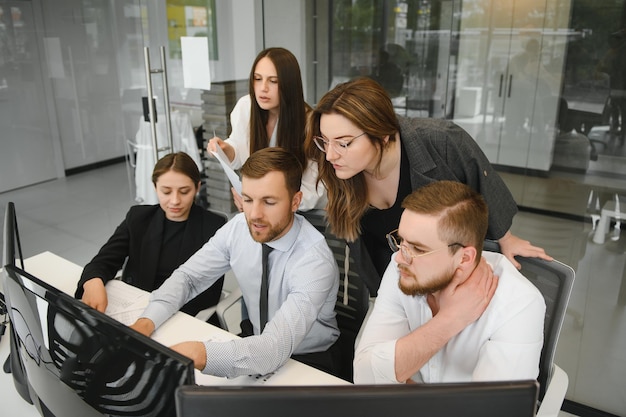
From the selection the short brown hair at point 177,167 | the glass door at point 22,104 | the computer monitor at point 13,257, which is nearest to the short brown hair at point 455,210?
the computer monitor at point 13,257

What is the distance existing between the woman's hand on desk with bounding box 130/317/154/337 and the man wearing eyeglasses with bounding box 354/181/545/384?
652 mm

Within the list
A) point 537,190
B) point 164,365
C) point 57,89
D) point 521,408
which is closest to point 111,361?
point 164,365

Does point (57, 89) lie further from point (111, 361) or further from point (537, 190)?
point (111, 361)

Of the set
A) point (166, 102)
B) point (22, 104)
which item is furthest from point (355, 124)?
point (22, 104)

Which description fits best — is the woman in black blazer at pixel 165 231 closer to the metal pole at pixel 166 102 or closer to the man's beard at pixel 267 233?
the man's beard at pixel 267 233

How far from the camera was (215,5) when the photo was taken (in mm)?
3662

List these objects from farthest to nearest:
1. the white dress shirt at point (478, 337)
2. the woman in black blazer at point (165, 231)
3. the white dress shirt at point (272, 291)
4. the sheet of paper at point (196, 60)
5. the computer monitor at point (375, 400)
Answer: the sheet of paper at point (196, 60)
the woman in black blazer at point (165, 231)
the white dress shirt at point (272, 291)
the white dress shirt at point (478, 337)
the computer monitor at point (375, 400)

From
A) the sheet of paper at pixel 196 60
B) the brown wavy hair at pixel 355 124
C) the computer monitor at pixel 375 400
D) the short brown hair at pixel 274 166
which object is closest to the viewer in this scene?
the computer monitor at pixel 375 400

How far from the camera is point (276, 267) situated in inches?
67.0

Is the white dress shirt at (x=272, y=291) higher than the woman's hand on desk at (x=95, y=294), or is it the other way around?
the white dress shirt at (x=272, y=291)

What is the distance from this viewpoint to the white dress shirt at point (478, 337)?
1151 millimetres

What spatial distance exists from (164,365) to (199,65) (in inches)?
127

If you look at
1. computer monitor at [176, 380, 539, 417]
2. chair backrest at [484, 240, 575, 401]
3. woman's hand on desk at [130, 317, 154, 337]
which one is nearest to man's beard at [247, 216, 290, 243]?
woman's hand on desk at [130, 317, 154, 337]

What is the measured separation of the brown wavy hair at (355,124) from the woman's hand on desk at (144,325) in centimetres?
64
